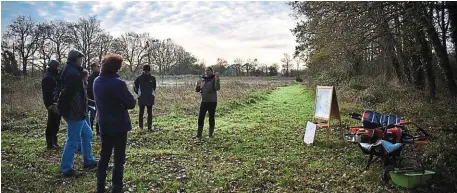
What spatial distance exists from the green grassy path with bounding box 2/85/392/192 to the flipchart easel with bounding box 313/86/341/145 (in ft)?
1.78

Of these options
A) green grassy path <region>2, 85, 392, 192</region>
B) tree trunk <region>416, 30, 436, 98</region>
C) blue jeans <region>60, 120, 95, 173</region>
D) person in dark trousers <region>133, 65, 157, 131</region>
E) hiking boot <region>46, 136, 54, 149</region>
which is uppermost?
tree trunk <region>416, 30, 436, 98</region>

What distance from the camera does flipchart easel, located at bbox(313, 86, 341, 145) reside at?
327 inches

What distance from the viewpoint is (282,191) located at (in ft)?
16.8

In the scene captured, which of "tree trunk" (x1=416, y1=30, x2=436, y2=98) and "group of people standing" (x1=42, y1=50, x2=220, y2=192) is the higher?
"tree trunk" (x1=416, y1=30, x2=436, y2=98)

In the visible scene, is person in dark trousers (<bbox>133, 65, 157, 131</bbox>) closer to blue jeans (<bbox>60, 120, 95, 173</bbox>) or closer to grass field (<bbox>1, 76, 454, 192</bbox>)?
grass field (<bbox>1, 76, 454, 192</bbox>)

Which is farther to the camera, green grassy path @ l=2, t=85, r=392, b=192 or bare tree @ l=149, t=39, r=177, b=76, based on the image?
bare tree @ l=149, t=39, r=177, b=76

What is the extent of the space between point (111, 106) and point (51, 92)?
298cm

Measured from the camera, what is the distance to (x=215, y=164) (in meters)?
6.56

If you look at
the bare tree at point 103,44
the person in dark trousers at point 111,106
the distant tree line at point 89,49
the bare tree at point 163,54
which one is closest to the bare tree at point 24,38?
the distant tree line at point 89,49

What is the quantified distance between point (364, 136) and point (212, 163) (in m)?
2.72

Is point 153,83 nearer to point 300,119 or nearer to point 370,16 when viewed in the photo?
point 300,119

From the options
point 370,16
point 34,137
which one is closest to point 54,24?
point 34,137

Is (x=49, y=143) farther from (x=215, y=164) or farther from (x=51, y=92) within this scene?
(x=215, y=164)

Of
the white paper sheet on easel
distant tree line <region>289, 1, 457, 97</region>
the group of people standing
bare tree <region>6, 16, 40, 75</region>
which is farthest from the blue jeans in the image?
bare tree <region>6, 16, 40, 75</region>
